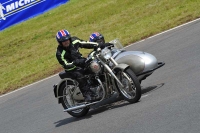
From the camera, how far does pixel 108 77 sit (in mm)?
9750

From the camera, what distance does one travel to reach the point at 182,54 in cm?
1245

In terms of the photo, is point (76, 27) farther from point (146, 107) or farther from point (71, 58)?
point (146, 107)

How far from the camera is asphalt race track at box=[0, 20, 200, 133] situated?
794 cm

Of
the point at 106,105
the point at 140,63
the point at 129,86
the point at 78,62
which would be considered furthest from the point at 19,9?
the point at 129,86

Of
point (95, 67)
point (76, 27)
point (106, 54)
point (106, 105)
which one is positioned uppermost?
point (76, 27)

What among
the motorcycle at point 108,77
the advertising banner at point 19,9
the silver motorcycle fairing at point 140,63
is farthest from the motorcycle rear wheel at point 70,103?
the advertising banner at point 19,9

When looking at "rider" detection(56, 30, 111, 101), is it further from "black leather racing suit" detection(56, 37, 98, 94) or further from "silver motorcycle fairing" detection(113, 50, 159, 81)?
"silver motorcycle fairing" detection(113, 50, 159, 81)

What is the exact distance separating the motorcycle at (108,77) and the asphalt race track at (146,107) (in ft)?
0.84

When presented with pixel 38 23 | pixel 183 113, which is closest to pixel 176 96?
pixel 183 113

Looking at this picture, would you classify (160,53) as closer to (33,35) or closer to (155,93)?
(155,93)

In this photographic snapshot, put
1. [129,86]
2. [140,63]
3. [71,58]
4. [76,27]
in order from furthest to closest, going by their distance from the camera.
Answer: [76,27] < [71,58] < [140,63] < [129,86]

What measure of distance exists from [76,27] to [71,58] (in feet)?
44.6

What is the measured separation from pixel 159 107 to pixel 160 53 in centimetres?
519

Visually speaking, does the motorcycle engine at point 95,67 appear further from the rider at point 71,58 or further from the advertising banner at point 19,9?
the advertising banner at point 19,9
